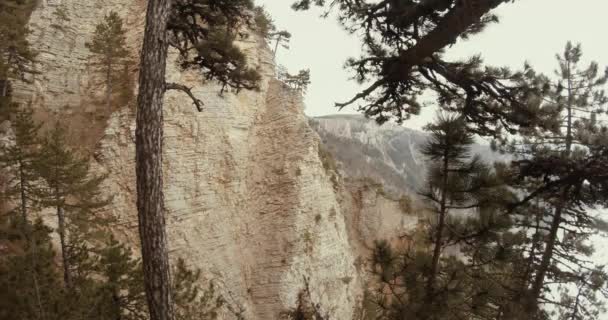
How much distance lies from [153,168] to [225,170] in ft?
42.3

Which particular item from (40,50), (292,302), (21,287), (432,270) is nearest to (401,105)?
(432,270)

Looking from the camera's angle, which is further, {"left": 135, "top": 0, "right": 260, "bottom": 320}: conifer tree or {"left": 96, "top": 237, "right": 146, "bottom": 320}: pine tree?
{"left": 96, "top": 237, "right": 146, "bottom": 320}: pine tree

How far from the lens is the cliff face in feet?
51.5

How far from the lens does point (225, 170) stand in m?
17.3

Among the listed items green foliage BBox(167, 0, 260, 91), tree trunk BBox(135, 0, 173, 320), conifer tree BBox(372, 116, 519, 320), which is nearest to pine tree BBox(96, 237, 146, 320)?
tree trunk BBox(135, 0, 173, 320)

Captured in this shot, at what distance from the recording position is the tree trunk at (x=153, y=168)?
4527 millimetres

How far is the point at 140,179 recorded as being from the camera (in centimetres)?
458

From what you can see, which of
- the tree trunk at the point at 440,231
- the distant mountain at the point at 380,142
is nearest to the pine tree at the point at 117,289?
the tree trunk at the point at 440,231

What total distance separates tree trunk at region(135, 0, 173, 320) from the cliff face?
11.1 m

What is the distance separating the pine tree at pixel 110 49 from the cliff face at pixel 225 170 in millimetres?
685

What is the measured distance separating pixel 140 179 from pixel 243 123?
13902mm

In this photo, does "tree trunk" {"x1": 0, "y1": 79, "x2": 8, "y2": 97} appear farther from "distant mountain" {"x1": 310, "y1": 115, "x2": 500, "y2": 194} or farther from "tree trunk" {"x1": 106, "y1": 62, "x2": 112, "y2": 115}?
"distant mountain" {"x1": 310, "y1": 115, "x2": 500, "y2": 194}

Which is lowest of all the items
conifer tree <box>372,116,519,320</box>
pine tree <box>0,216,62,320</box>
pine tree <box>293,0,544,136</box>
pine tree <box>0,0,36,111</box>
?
pine tree <box>0,216,62,320</box>

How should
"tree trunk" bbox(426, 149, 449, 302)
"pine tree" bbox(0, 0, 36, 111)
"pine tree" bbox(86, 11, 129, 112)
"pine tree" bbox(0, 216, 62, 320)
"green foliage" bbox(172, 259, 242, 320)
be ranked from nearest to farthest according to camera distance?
1. "tree trunk" bbox(426, 149, 449, 302)
2. "pine tree" bbox(0, 216, 62, 320)
3. "green foliage" bbox(172, 259, 242, 320)
4. "pine tree" bbox(0, 0, 36, 111)
5. "pine tree" bbox(86, 11, 129, 112)
